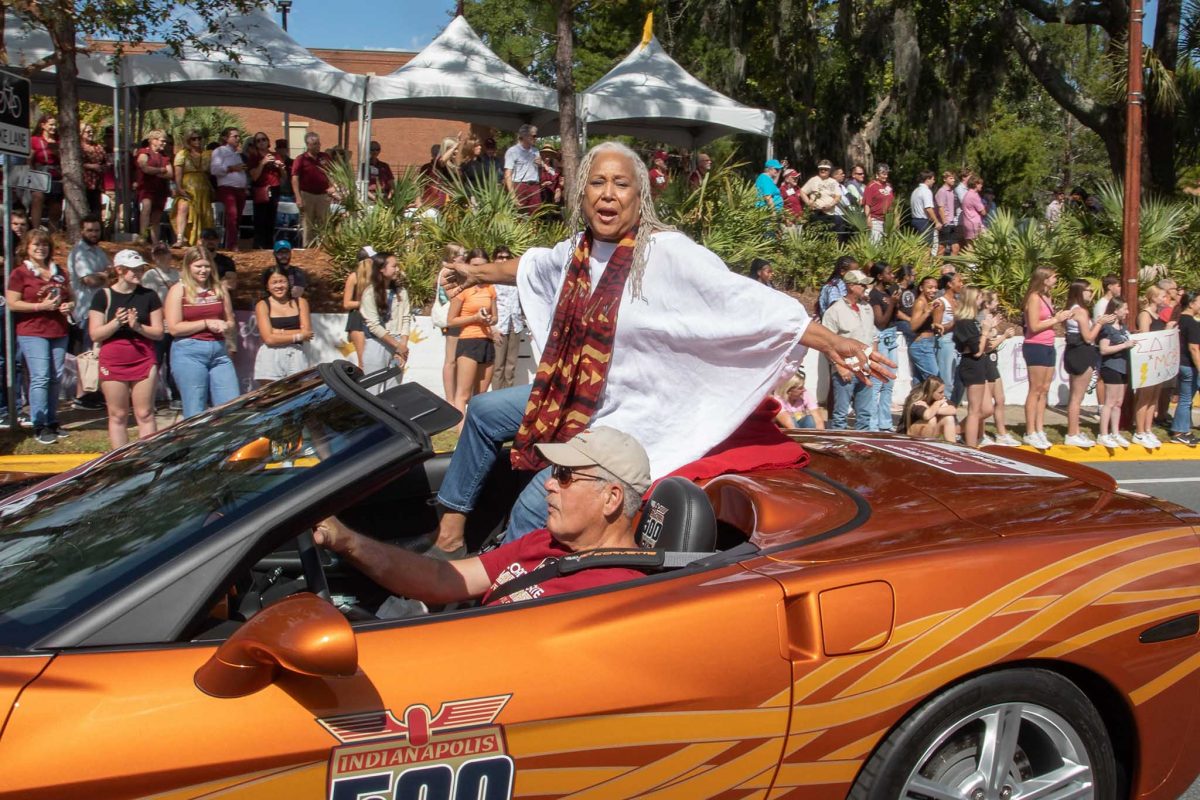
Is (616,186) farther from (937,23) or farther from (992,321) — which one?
(937,23)

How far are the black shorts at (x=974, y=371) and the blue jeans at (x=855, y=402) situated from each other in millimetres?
753

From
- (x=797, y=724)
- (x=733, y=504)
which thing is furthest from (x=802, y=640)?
(x=733, y=504)

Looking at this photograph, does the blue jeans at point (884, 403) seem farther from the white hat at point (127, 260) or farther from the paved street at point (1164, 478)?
the white hat at point (127, 260)

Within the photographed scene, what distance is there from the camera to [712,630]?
2352 mm

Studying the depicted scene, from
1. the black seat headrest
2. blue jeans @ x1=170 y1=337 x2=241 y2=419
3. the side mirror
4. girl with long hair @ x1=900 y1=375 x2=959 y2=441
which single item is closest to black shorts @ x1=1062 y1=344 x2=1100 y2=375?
girl with long hair @ x1=900 y1=375 x2=959 y2=441

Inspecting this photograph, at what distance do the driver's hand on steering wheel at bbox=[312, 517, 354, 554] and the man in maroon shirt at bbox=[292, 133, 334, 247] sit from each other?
12.4 metres

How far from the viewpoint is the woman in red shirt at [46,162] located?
1370 cm

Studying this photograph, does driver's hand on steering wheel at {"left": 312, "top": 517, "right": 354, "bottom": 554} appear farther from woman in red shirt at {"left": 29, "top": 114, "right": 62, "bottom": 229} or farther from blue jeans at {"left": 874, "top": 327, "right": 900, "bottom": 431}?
woman in red shirt at {"left": 29, "top": 114, "right": 62, "bottom": 229}

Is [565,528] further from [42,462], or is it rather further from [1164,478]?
[1164,478]

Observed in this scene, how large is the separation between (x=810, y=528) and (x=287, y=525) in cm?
119

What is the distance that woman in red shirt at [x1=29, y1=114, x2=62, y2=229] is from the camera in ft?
45.0

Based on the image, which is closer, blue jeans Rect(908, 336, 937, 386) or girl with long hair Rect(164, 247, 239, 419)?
girl with long hair Rect(164, 247, 239, 419)

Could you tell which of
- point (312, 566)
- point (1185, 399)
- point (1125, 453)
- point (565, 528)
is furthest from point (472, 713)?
point (1185, 399)

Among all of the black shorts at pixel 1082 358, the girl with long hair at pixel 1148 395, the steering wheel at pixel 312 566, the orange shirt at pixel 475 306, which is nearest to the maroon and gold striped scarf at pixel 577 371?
the steering wheel at pixel 312 566
